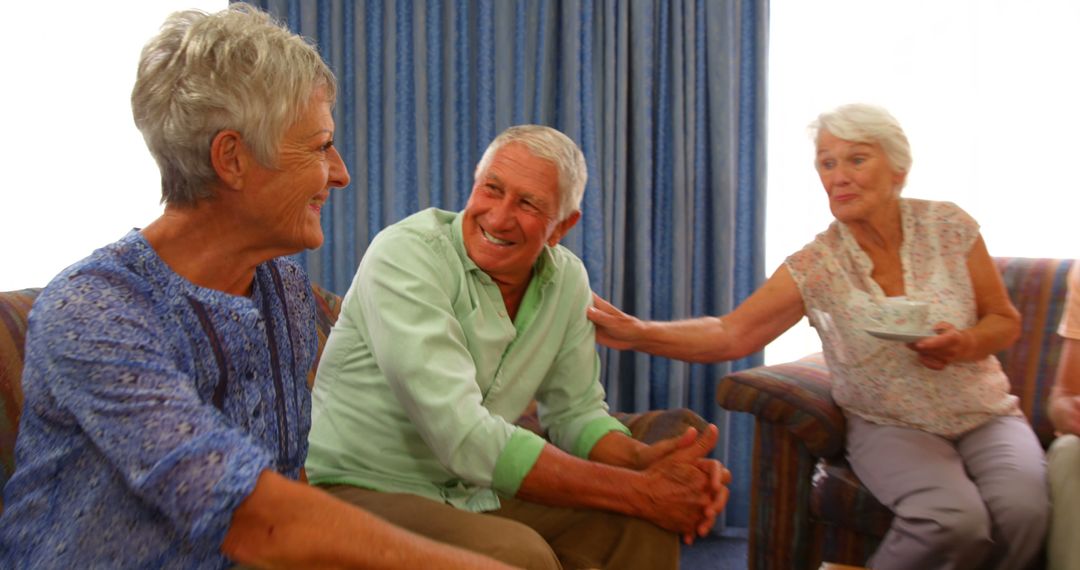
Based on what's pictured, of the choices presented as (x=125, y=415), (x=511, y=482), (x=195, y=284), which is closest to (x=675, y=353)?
(x=511, y=482)

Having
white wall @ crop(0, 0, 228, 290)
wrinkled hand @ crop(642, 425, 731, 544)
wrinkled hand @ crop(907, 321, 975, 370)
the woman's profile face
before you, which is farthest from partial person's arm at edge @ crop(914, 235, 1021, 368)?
white wall @ crop(0, 0, 228, 290)

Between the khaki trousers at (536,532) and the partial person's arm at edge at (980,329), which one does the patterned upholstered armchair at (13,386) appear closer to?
the khaki trousers at (536,532)

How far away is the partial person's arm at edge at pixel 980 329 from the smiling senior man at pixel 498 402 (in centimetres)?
74

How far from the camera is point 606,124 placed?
3037 mm

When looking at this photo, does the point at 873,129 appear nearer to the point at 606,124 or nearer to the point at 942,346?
the point at 942,346

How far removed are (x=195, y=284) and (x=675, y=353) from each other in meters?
1.46

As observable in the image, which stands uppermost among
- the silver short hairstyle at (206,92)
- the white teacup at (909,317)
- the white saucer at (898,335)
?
the silver short hairstyle at (206,92)

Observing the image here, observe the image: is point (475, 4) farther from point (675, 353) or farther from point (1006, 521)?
point (1006, 521)

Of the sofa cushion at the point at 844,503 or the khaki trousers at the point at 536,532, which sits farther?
the sofa cushion at the point at 844,503

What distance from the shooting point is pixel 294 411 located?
1360mm

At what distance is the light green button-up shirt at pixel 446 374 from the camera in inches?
60.4

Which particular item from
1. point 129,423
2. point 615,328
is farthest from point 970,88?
point 129,423

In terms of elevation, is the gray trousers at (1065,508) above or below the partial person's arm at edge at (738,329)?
below

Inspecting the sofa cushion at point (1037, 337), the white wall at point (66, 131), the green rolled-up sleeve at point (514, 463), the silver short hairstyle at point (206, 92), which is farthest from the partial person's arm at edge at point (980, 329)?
the white wall at point (66, 131)
